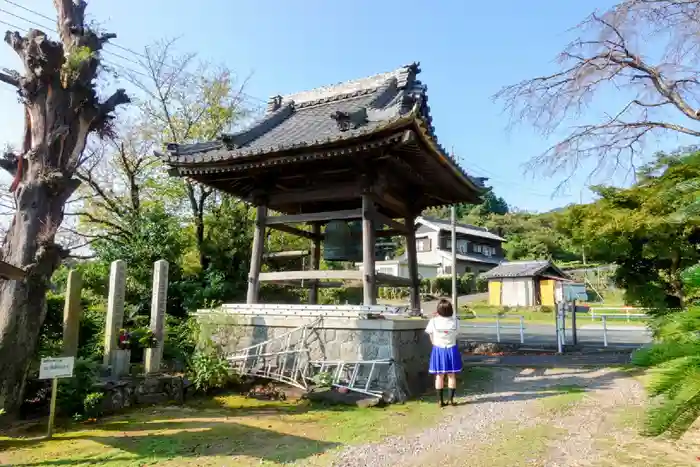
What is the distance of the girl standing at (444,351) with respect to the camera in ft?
22.9

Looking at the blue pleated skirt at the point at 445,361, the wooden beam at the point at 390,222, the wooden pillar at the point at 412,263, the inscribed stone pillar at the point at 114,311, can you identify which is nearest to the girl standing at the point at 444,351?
the blue pleated skirt at the point at 445,361

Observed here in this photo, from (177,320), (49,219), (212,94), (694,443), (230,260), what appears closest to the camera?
(694,443)

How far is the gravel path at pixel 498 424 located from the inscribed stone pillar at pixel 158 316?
14.9 feet

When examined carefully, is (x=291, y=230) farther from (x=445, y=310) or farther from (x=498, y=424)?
(x=498, y=424)

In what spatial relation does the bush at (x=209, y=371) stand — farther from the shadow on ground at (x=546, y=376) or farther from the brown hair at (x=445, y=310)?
the shadow on ground at (x=546, y=376)

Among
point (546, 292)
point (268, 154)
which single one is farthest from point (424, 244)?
point (268, 154)

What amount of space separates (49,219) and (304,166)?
170 inches

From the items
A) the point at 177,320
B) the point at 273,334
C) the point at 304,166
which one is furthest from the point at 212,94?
the point at 273,334

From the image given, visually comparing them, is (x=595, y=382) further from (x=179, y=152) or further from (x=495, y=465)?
(x=179, y=152)

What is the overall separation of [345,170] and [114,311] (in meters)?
4.74

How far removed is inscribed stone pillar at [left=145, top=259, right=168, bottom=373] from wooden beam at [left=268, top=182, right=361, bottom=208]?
2.54 meters

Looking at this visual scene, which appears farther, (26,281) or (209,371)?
(209,371)

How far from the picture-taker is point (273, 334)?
835cm

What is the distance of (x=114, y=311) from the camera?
785 cm
